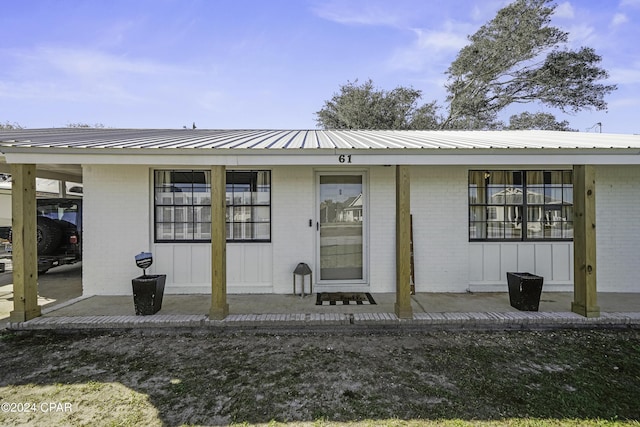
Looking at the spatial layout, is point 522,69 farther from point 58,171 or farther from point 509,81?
point 58,171

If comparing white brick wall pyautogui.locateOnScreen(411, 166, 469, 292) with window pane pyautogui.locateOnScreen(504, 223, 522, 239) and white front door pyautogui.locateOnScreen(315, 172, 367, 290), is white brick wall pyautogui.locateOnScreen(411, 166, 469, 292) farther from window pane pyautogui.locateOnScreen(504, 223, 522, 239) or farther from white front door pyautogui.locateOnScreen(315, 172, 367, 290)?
white front door pyautogui.locateOnScreen(315, 172, 367, 290)

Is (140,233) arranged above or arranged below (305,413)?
above

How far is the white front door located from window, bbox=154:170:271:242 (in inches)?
39.8

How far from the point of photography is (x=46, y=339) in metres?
3.99

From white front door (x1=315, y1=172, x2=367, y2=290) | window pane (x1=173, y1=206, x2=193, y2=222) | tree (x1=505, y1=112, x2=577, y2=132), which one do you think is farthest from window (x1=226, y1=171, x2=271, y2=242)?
tree (x1=505, y1=112, x2=577, y2=132)

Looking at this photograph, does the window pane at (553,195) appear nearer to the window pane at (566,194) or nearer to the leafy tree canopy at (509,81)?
the window pane at (566,194)

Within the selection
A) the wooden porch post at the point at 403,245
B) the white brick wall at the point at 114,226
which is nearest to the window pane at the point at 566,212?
the wooden porch post at the point at 403,245

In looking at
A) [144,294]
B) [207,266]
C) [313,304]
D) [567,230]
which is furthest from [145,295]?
[567,230]

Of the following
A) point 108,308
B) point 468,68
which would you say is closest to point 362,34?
point 468,68

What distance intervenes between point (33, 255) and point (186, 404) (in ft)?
11.3

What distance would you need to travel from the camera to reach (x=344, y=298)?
5391 millimetres

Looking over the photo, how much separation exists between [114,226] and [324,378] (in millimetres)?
4712

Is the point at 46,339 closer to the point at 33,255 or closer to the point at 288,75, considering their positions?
the point at 33,255

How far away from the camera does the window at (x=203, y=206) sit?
5.84m
